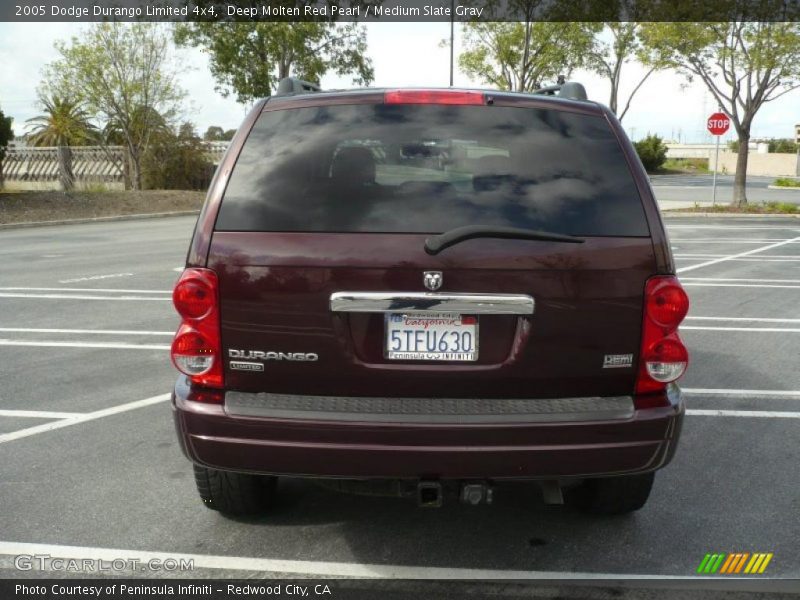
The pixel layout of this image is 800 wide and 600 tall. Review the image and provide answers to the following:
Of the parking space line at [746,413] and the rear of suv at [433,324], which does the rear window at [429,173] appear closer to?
the rear of suv at [433,324]

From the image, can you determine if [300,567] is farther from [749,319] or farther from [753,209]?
[753,209]

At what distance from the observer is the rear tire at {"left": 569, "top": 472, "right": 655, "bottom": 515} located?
150 inches

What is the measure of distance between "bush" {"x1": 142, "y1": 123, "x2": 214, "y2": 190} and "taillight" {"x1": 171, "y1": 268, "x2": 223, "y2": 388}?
29.6m

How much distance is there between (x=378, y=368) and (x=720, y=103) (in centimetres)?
2719

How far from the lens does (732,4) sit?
25.3 m

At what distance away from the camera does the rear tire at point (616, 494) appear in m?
3.80

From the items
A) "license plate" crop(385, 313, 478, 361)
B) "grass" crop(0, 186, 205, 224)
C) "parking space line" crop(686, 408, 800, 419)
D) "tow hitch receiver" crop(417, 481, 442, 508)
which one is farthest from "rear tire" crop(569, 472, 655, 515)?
"grass" crop(0, 186, 205, 224)

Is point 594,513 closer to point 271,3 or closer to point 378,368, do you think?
point 378,368

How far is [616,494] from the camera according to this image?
3.86 metres

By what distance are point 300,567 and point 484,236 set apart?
154cm

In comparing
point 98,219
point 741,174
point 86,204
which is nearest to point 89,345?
point 98,219

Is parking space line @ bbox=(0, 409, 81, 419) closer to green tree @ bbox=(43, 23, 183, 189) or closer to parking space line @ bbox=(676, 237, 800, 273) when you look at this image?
parking space line @ bbox=(676, 237, 800, 273)

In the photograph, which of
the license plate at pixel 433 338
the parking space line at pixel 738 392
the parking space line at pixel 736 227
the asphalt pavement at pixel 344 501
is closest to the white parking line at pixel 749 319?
the asphalt pavement at pixel 344 501

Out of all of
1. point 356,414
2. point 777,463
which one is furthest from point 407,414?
point 777,463
